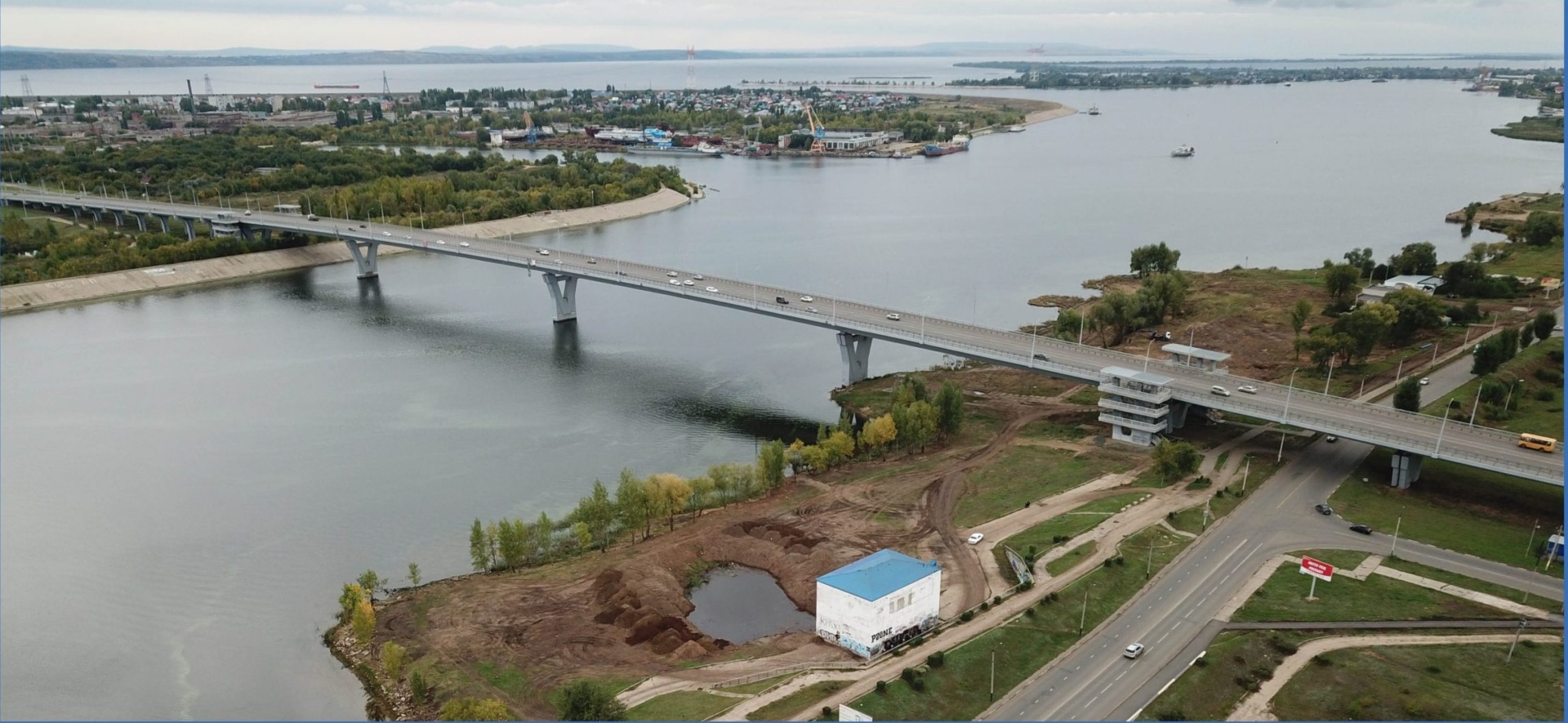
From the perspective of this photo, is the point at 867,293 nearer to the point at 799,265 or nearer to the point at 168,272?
the point at 799,265

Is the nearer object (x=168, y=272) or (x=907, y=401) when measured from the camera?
(x=907, y=401)

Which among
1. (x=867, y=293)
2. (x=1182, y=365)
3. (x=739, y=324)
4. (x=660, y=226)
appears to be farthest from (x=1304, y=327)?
(x=660, y=226)

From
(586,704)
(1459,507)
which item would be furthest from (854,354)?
(586,704)

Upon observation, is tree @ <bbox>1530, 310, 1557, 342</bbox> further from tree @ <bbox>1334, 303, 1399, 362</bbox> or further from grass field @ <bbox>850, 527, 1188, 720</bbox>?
grass field @ <bbox>850, 527, 1188, 720</bbox>

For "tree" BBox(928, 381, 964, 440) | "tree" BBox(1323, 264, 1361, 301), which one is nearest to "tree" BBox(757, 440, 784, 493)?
"tree" BBox(928, 381, 964, 440)

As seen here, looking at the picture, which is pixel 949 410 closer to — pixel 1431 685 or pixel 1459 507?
pixel 1459 507
